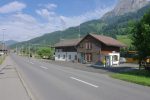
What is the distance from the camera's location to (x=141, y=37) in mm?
32844

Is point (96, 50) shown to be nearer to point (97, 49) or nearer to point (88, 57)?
point (97, 49)

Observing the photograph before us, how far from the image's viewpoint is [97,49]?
6131 centimetres

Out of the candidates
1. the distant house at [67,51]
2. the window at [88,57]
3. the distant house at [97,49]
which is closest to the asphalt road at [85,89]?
the distant house at [97,49]

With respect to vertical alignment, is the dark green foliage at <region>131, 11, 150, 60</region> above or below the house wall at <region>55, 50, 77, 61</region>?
above

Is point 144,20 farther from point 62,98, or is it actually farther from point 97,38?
point 97,38

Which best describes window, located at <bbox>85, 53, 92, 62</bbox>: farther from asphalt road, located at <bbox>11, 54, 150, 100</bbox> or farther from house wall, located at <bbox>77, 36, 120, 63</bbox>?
asphalt road, located at <bbox>11, 54, 150, 100</bbox>

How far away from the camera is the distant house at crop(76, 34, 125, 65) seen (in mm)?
60222

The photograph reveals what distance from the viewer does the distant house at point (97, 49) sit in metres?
60.2

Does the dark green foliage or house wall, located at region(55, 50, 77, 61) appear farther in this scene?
house wall, located at region(55, 50, 77, 61)

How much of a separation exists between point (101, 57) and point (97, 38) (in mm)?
4368

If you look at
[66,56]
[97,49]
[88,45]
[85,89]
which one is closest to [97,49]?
[97,49]

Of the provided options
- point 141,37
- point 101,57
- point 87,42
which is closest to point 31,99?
point 141,37

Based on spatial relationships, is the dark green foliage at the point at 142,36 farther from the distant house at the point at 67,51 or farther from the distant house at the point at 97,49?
the distant house at the point at 67,51

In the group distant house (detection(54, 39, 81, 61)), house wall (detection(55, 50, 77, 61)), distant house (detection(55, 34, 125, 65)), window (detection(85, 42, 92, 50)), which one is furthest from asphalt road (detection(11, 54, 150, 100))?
house wall (detection(55, 50, 77, 61))
